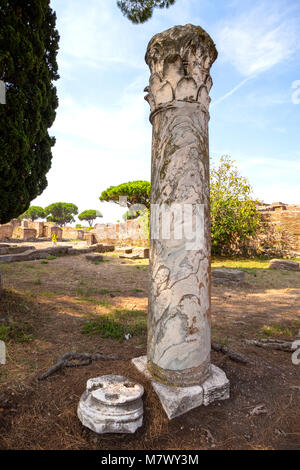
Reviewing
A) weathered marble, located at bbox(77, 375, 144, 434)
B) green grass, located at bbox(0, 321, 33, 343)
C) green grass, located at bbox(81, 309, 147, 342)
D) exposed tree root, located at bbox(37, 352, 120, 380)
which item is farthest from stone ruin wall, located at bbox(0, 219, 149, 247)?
weathered marble, located at bbox(77, 375, 144, 434)

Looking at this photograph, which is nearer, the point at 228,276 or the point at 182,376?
the point at 182,376

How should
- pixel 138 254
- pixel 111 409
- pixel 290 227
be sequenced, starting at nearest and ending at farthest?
1. pixel 111 409
2. pixel 138 254
3. pixel 290 227

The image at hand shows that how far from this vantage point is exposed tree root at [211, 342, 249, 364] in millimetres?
2518

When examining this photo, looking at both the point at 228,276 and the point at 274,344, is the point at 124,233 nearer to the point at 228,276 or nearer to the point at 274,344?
the point at 228,276

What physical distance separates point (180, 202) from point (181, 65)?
1060mm

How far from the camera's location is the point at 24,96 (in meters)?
3.74

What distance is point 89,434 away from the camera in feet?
5.24

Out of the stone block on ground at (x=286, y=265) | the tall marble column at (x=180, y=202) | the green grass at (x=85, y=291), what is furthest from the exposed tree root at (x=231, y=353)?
Answer: the stone block on ground at (x=286, y=265)

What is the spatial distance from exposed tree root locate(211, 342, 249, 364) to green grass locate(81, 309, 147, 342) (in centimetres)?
87

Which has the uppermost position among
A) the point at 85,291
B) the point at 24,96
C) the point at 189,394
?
the point at 24,96

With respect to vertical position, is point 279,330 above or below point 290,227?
below

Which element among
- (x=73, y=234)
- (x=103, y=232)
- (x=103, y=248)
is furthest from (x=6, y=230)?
(x=103, y=248)

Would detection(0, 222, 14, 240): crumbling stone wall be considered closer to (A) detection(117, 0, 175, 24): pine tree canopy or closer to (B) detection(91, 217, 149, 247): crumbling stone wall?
(B) detection(91, 217, 149, 247): crumbling stone wall

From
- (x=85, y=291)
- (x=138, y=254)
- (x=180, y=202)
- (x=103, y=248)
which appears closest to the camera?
(x=180, y=202)
